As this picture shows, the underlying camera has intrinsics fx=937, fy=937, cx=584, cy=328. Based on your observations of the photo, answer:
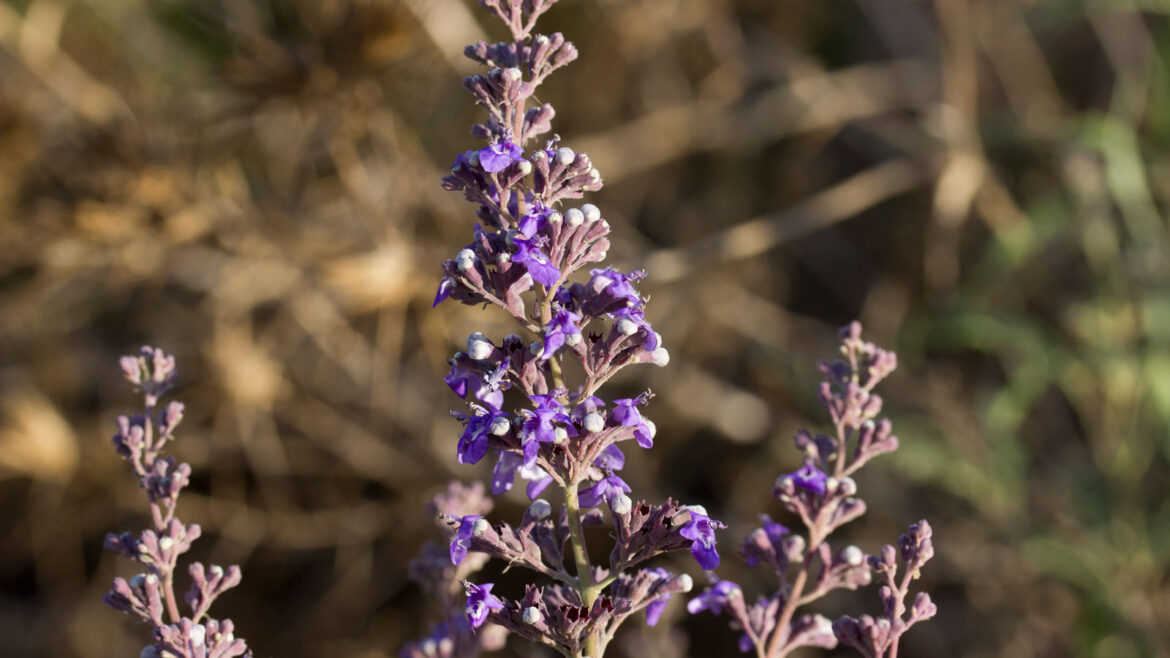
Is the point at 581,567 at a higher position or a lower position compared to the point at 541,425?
lower

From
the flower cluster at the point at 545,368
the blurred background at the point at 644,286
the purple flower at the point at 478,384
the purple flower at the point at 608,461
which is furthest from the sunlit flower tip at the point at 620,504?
the blurred background at the point at 644,286

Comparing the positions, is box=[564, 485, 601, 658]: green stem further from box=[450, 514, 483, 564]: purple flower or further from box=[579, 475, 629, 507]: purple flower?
box=[450, 514, 483, 564]: purple flower

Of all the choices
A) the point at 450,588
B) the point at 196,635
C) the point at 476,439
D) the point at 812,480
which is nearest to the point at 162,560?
the point at 196,635

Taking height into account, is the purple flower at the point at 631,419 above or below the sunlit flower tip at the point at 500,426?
above

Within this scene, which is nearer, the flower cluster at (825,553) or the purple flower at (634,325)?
the purple flower at (634,325)

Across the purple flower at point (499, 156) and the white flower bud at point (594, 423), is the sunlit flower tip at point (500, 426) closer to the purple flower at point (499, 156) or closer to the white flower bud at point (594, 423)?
the white flower bud at point (594, 423)

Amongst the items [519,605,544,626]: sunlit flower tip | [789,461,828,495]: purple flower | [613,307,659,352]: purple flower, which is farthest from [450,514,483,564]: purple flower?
[789,461,828,495]: purple flower

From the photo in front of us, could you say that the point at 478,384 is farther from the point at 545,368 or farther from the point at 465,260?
the point at 465,260
